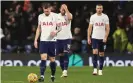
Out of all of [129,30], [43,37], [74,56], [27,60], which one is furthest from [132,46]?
[43,37]

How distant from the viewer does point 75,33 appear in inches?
1005

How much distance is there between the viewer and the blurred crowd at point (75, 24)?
25.5 m

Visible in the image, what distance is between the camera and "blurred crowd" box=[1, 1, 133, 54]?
25.5 meters

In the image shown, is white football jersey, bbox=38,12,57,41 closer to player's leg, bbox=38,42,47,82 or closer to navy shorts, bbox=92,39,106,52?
player's leg, bbox=38,42,47,82

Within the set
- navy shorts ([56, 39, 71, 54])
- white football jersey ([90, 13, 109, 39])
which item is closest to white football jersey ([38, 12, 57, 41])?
navy shorts ([56, 39, 71, 54])

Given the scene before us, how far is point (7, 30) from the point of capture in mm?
26938

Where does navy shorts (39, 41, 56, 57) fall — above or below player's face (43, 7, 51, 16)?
below

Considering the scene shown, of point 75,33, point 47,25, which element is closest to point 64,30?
point 47,25

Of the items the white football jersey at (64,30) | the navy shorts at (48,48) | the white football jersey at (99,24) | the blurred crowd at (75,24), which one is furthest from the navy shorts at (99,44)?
the blurred crowd at (75,24)

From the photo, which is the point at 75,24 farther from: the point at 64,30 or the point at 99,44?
the point at 64,30

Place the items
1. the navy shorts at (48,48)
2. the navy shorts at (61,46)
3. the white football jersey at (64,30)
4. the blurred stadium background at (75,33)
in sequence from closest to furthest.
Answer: the navy shorts at (48,48) → the white football jersey at (64,30) → the navy shorts at (61,46) → the blurred stadium background at (75,33)

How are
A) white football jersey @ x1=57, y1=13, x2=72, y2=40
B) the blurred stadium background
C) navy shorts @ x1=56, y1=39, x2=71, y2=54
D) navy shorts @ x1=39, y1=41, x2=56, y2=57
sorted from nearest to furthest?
navy shorts @ x1=39, y1=41, x2=56, y2=57
white football jersey @ x1=57, y1=13, x2=72, y2=40
navy shorts @ x1=56, y1=39, x2=71, y2=54
the blurred stadium background

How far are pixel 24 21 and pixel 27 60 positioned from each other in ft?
7.78

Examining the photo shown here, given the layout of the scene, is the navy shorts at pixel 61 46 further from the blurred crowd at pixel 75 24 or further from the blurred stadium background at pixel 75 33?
the blurred crowd at pixel 75 24
